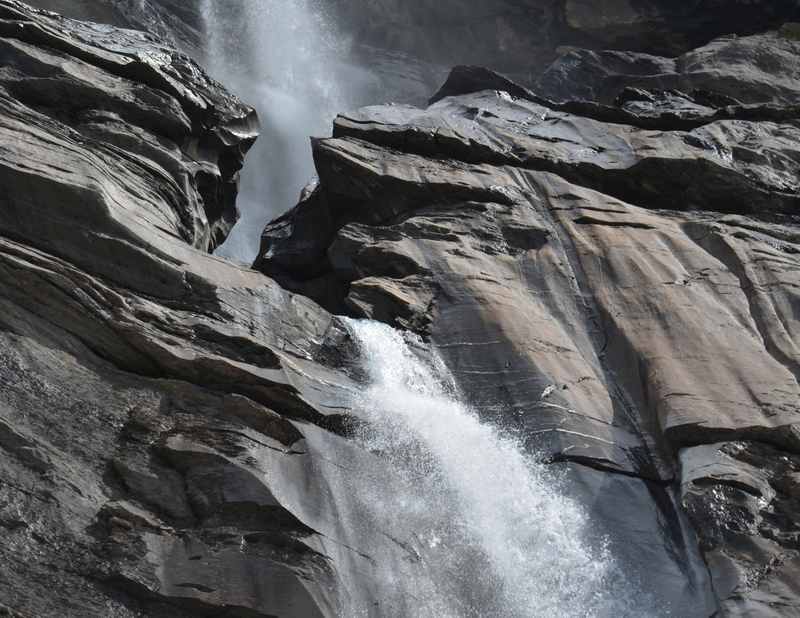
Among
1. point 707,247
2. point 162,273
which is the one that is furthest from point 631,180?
point 162,273

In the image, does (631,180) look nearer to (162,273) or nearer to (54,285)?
(162,273)

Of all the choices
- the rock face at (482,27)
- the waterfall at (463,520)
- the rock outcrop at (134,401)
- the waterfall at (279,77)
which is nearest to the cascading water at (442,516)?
the waterfall at (463,520)

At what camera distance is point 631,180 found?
1725 cm

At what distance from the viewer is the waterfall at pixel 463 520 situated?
10.1 metres

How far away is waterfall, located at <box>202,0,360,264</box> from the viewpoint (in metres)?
28.2

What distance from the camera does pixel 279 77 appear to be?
33.8 meters

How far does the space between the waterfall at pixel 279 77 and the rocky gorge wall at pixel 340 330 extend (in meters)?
9.56

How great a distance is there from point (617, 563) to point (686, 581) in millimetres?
716

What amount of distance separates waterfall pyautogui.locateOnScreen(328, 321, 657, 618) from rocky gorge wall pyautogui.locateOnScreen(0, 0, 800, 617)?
0.14 meters

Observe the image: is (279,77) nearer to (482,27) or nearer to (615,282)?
(482,27)

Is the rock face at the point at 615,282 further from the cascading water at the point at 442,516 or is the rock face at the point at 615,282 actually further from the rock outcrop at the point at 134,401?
the rock outcrop at the point at 134,401

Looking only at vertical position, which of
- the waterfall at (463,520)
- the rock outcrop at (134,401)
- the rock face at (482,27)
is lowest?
the waterfall at (463,520)

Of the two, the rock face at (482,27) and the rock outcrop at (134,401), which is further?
the rock face at (482,27)

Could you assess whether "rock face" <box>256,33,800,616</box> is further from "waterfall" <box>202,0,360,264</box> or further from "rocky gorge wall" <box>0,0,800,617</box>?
"waterfall" <box>202,0,360,264</box>
